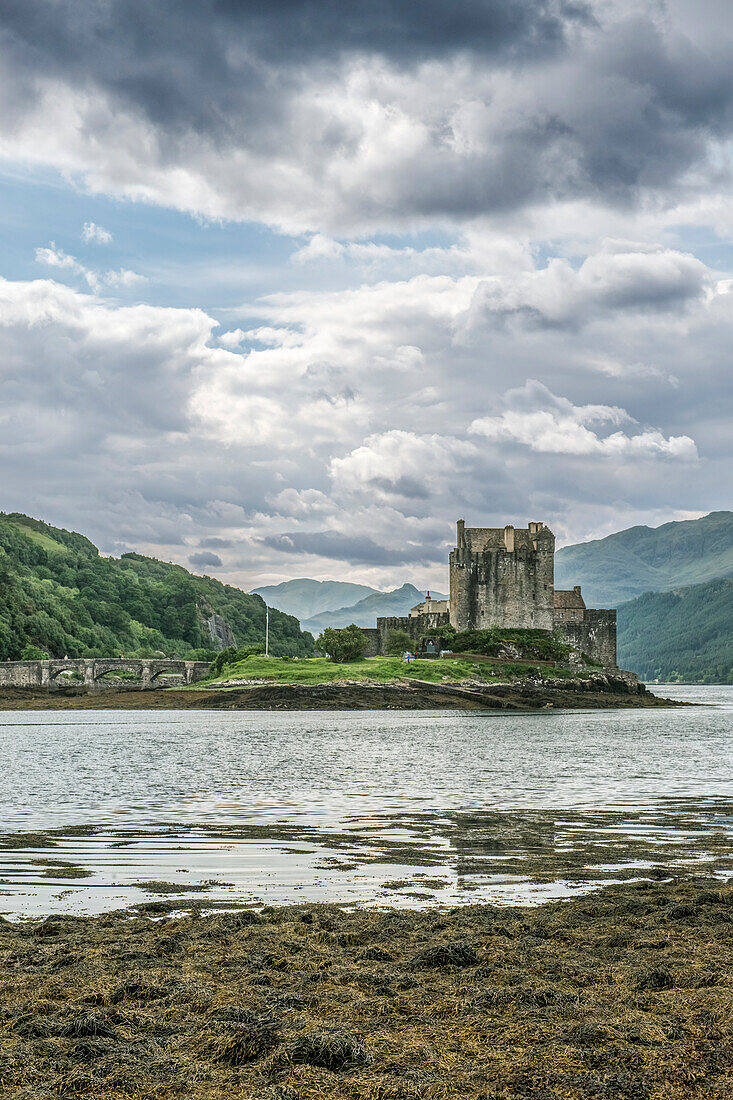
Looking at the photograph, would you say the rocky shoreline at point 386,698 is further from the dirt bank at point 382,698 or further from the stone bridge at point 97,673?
the stone bridge at point 97,673

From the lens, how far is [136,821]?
68.4ft

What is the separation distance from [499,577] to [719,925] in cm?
10256

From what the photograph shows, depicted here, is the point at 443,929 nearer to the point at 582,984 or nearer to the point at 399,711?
the point at 582,984

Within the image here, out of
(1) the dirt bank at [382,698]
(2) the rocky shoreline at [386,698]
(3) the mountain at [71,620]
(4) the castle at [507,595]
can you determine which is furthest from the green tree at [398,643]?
(3) the mountain at [71,620]

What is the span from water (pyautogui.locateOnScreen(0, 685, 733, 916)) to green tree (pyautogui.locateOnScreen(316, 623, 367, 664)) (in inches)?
2317

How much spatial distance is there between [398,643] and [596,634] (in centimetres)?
2360

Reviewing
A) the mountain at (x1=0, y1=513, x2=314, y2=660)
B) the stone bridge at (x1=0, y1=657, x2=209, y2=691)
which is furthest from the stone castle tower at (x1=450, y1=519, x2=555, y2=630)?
the mountain at (x1=0, y1=513, x2=314, y2=660)

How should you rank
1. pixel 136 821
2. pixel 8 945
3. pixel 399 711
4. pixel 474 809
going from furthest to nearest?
pixel 399 711, pixel 474 809, pixel 136 821, pixel 8 945

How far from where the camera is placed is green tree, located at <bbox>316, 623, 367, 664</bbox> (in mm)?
107125

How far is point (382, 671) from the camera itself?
98062mm

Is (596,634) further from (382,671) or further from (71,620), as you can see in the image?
(71,620)

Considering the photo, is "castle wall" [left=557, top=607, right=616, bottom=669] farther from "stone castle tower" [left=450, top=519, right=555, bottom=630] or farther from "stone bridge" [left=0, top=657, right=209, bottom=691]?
"stone bridge" [left=0, top=657, right=209, bottom=691]

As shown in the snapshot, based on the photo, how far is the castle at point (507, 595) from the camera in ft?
370

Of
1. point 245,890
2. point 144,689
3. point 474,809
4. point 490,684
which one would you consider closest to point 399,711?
point 490,684
